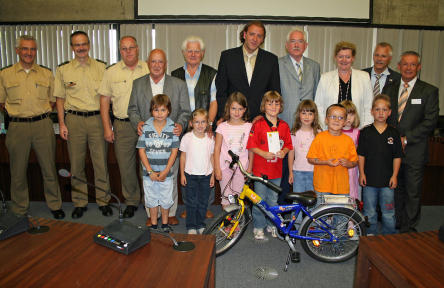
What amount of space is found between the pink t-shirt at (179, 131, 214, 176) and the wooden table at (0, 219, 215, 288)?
4.58 ft

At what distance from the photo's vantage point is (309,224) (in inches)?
101

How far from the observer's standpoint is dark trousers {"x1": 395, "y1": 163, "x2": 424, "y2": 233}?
120 inches

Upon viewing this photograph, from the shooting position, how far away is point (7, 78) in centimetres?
344

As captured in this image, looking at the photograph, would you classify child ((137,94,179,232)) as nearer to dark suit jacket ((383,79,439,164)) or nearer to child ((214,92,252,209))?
child ((214,92,252,209))

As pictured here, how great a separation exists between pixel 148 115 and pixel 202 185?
0.85 m

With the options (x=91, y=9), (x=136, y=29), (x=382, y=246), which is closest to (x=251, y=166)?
(x=382, y=246)

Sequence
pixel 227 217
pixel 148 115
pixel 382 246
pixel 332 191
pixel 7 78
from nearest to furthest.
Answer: pixel 382 246 < pixel 227 217 < pixel 332 191 < pixel 148 115 < pixel 7 78

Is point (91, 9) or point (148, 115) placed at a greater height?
point (91, 9)

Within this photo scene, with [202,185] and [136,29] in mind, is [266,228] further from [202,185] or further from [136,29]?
[136,29]

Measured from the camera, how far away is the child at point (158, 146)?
2887 mm

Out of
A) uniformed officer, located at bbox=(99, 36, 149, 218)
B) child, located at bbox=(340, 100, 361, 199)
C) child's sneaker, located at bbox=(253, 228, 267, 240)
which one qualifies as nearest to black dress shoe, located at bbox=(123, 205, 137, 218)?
uniformed officer, located at bbox=(99, 36, 149, 218)

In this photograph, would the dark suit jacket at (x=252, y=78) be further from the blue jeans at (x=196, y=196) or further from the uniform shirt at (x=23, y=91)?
the uniform shirt at (x=23, y=91)

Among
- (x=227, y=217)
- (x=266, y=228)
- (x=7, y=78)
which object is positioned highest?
(x=7, y=78)

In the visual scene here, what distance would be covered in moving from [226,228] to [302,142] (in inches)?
40.3
